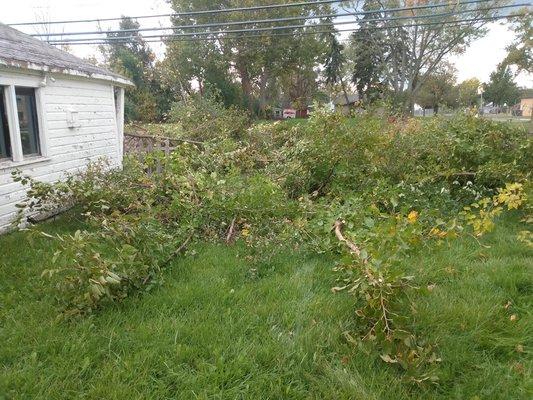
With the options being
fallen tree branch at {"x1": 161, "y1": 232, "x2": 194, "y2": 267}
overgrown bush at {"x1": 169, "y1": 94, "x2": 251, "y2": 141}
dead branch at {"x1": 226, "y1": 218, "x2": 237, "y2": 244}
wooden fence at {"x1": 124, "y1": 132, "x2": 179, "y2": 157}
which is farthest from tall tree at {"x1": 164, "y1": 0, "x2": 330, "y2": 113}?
fallen tree branch at {"x1": 161, "y1": 232, "x2": 194, "y2": 267}

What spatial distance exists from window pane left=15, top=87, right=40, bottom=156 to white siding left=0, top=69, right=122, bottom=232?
0.11 metres

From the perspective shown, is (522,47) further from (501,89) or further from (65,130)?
(65,130)

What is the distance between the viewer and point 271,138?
31.2 feet

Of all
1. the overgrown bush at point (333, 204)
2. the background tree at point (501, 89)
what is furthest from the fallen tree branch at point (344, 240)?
the background tree at point (501, 89)

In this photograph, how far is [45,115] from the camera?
19.1 ft

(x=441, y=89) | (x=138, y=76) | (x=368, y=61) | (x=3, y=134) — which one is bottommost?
(x=3, y=134)

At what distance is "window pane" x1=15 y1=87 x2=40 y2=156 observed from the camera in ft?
17.9

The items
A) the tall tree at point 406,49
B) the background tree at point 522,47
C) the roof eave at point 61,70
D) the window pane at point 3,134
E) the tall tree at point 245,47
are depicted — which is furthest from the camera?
the tall tree at point 406,49

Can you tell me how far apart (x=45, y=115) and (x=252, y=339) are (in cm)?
518

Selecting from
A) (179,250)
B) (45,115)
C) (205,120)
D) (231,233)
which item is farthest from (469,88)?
(179,250)

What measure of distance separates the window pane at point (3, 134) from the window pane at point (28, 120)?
0.87 feet

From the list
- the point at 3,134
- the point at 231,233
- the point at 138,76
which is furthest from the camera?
the point at 138,76

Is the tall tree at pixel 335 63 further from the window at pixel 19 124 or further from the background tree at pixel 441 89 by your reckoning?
the window at pixel 19 124

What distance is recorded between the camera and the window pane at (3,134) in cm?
509
